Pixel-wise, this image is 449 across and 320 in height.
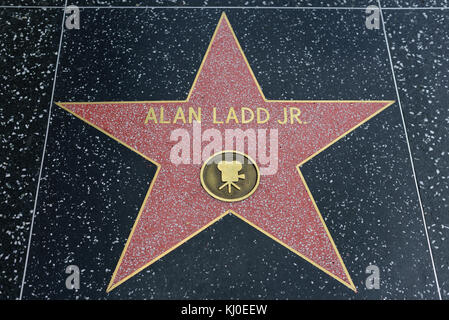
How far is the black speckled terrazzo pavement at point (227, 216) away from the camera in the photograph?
3.48ft

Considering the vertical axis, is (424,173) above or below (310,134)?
below

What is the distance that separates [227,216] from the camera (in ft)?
3.65

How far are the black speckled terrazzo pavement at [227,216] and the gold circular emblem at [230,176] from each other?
74mm

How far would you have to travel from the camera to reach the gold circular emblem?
113cm

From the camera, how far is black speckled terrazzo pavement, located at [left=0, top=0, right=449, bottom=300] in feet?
3.48

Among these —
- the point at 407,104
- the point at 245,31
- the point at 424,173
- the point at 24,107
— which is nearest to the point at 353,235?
the point at 424,173

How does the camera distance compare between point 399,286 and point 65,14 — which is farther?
point 65,14

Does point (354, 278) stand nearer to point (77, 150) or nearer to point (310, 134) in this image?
point (310, 134)

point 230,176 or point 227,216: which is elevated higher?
point 230,176

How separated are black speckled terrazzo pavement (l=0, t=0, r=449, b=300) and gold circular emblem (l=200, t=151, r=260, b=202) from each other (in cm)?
7

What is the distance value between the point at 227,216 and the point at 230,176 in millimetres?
115

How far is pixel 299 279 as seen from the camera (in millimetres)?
1059

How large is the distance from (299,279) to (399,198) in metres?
0.38

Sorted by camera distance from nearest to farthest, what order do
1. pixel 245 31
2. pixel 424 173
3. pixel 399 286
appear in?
1. pixel 399 286
2. pixel 424 173
3. pixel 245 31
